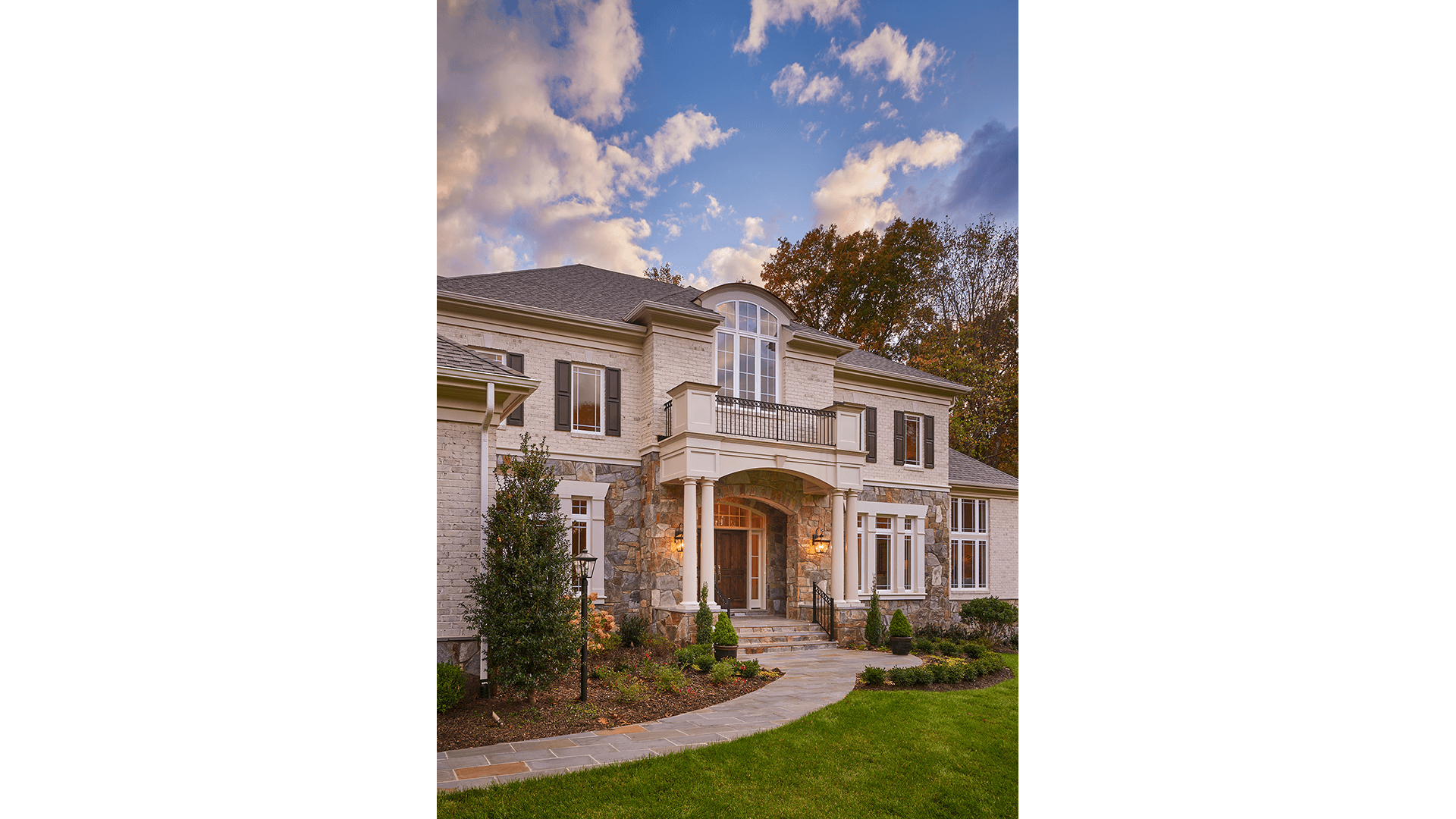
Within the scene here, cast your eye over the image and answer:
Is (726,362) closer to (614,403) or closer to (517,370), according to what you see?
(614,403)

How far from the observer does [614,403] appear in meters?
13.8

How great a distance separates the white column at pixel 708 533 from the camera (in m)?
13.0

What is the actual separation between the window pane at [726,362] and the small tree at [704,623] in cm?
437

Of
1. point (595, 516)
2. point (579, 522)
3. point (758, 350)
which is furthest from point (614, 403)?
point (758, 350)

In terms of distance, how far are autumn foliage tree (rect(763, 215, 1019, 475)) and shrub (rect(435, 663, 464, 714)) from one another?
19277 mm

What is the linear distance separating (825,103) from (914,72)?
208cm

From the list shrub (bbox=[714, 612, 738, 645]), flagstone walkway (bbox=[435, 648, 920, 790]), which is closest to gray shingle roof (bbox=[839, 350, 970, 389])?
shrub (bbox=[714, 612, 738, 645])

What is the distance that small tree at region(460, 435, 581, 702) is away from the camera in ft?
24.8

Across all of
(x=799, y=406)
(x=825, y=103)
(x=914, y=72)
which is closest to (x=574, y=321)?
(x=799, y=406)

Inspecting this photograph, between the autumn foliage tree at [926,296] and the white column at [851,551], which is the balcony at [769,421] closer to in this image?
the white column at [851,551]

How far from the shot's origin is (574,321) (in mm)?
13305

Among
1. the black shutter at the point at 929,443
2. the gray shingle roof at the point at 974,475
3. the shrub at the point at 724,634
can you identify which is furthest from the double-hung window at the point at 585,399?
the gray shingle roof at the point at 974,475

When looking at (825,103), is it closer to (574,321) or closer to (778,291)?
(574,321)

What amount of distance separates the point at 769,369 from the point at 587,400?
412 cm
